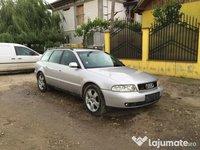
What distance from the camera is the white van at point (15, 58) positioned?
12664 millimetres

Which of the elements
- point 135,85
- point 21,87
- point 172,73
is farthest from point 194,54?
point 21,87

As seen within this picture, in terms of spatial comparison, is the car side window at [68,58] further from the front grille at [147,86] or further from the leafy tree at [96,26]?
the leafy tree at [96,26]

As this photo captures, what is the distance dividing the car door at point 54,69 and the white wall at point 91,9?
13160mm

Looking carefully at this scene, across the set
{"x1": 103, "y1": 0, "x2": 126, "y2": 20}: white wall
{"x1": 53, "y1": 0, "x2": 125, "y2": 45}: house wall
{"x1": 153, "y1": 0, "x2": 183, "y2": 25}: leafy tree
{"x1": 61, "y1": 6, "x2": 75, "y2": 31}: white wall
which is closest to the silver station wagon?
{"x1": 153, "y1": 0, "x2": 183, "y2": 25}: leafy tree

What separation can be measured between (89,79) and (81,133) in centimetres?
146

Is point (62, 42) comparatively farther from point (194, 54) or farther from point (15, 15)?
point (194, 54)

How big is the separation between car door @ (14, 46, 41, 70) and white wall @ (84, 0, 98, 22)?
8315 millimetres

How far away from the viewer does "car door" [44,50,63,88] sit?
7129mm

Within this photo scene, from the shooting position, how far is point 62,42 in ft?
73.6

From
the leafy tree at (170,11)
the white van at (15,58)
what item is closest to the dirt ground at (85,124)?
the white van at (15,58)

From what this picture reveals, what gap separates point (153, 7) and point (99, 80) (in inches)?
443

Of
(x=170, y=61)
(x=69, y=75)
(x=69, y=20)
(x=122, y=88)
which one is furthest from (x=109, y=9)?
(x=122, y=88)

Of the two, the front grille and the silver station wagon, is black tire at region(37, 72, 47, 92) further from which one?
the front grille

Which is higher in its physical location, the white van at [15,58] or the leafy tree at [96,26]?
the leafy tree at [96,26]
